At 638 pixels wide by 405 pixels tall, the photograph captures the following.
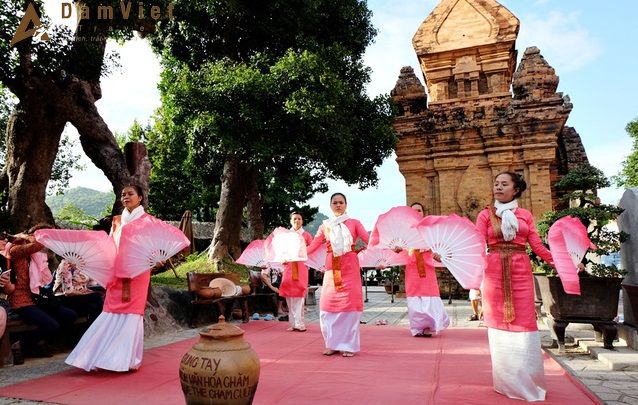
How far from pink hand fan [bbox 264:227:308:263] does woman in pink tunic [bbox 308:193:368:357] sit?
1.30 m

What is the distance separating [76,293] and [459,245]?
186 inches

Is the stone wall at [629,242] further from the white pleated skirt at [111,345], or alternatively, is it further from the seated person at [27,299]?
the seated person at [27,299]

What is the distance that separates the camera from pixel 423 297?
6918mm

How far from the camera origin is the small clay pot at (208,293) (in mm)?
7949

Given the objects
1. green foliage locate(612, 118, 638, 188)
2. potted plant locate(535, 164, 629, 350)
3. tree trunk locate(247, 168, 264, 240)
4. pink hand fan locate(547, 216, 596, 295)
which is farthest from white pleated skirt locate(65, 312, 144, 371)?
green foliage locate(612, 118, 638, 188)

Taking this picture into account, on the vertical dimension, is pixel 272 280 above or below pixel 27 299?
below

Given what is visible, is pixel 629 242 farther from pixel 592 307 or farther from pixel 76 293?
pixel 76 293

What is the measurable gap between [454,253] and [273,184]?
19097mm

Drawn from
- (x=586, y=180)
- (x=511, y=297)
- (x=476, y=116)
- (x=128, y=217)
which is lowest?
(x=511, y=297)

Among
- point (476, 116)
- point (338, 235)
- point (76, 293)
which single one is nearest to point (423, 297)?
point (338, 235)

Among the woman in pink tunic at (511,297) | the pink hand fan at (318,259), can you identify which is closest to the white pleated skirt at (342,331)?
the pink hand fan at (318,259)

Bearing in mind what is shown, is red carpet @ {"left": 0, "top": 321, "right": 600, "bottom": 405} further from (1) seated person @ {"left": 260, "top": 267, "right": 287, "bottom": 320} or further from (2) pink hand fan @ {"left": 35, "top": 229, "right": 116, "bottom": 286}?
(1) seated person @ {"left": 260, "top": 267, "right": 287, "bottom": 320}

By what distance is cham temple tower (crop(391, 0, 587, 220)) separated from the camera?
44.3ft

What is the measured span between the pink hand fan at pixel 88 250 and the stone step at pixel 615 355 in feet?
17.3
